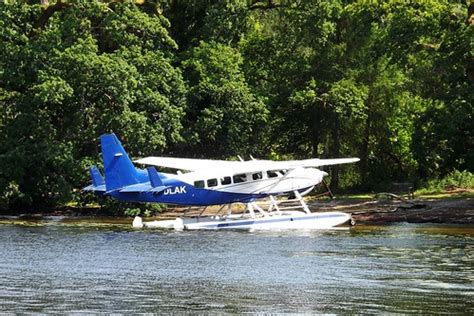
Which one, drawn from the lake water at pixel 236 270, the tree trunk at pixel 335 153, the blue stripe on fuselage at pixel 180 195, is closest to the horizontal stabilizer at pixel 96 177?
the blue stripe on fuselage at pixel 180 195

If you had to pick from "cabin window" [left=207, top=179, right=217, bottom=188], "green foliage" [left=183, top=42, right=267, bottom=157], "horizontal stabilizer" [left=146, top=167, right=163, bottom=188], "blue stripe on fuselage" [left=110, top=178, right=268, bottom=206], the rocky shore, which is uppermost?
"green foliage" [left=183, top=42, right=267, bottom=157]

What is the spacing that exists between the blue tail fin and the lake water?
Answer: 2.16 meters

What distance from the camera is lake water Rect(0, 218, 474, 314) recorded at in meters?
20.0

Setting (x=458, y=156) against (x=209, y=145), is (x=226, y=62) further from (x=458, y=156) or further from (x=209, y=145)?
(x=458, y=156)

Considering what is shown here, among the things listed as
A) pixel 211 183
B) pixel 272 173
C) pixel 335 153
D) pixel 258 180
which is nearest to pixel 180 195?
pixel 211 183

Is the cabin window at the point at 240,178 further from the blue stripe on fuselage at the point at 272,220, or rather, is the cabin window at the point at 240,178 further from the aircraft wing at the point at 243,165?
the blue stripe on fuselage at the point at 272,220

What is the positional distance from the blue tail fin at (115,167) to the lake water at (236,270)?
216 cm

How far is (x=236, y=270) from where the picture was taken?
25703 mm

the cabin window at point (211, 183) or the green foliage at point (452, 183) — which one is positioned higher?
the cabin window at point (211, 183)

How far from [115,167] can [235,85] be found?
37.8ft

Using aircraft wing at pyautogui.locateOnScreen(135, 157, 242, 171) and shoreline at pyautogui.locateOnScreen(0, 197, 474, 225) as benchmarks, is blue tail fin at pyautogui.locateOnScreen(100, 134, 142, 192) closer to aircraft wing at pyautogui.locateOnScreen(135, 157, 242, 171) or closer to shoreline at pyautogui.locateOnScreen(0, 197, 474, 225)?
aircraft wing at pyautogui.locateOnScreen(135, 157, 242, 171)

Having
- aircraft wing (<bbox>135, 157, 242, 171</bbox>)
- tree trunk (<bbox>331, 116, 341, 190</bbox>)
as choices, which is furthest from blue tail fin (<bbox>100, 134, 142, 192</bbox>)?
tree trunk (<bbox>331, 116, 341, 190</bbox>)

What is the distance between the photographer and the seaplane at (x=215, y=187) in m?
38.4

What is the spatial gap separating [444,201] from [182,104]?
12.6m
